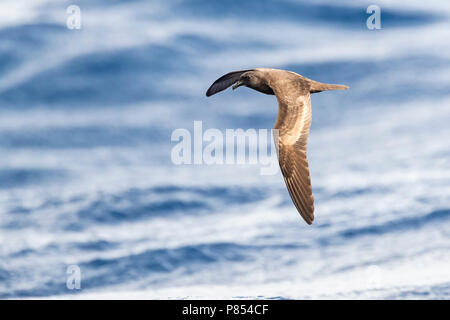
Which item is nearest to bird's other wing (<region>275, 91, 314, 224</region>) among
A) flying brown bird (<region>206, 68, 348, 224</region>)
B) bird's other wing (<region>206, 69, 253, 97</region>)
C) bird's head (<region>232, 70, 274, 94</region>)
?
flying brown bird (<region>206, 68, 348, 224</region>)

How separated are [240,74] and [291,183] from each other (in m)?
2.95

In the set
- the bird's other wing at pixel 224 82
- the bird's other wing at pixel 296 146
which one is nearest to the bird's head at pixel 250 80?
the bird's other wing at pixel 224 82

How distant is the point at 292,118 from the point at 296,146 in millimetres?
579

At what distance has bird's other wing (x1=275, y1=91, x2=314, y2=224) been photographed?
434 inches

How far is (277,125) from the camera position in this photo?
1180cm

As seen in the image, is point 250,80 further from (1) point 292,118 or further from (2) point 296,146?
(2) point 296,146

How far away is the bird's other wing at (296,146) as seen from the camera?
1102 centimetres

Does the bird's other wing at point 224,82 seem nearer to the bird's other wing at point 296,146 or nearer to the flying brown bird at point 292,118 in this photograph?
the flying brown bird at point 292,118

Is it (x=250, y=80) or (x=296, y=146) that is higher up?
(x=250, y=80)

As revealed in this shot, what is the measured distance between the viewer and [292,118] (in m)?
11.8

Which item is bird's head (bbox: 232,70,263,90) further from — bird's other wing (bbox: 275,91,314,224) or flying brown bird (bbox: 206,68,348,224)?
bird's other wing (bbox: 275,91,314,224)

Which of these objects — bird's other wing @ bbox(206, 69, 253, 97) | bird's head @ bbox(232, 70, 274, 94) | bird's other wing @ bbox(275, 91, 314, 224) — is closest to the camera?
bird's other wing @ bbox(275, 91, 314, 224)

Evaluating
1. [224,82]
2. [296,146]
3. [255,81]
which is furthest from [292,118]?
[224,82]

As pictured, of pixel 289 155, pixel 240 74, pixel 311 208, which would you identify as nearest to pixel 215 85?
pixel 240 74
